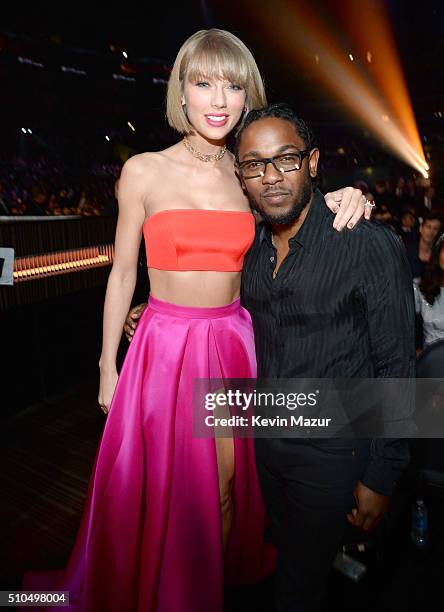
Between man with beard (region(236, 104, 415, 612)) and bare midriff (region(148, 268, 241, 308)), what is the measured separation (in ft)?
0.75

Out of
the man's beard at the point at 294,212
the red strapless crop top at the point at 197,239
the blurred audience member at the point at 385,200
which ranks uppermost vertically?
the blurred audience member at the point at 385,200

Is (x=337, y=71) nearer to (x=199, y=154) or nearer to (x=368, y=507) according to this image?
(x=199, y=154)

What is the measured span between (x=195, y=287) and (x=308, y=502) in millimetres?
722

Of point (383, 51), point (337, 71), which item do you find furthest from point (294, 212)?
point (337, 71)

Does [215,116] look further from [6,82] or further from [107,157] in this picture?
[107,157]

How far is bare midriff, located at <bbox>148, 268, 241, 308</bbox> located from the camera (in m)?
1.55

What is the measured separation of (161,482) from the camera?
60.2 inches

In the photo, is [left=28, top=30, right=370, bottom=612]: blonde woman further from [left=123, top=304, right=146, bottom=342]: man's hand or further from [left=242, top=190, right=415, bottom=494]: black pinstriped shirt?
[left=242, top=190, right=415, bottom=494]: black pinstriped shirt

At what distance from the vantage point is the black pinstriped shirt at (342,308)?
1.14m

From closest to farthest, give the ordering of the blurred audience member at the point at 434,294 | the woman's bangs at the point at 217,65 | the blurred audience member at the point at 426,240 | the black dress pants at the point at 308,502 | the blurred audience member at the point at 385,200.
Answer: the black dress pants at the point at 308,502
the woman's bangs at the point at 217,65
the blurred audience member at the point at 434,294
the blurred audience member at the point at 426,240
the blurred audience member at the point at 385,200

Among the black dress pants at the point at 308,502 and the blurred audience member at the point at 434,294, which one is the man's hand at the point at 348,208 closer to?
the black dress pants at the point at 308,502

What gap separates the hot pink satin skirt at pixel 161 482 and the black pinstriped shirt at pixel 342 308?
0.32 metres

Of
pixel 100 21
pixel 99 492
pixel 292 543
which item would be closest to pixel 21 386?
pixel 99 492

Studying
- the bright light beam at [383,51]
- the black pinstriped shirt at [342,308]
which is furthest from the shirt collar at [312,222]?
the bright light beam at [383,51]
